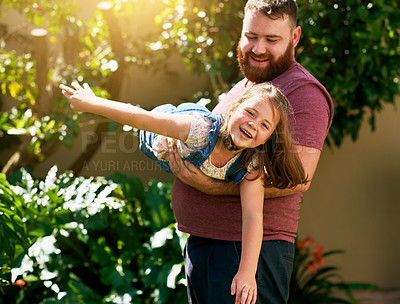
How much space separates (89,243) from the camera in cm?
347

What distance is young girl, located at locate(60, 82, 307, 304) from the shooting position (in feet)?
6.19

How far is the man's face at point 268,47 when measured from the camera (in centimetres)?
225

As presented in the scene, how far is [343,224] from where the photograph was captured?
430 centimetres

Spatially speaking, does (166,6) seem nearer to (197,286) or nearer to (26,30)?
(26,30)

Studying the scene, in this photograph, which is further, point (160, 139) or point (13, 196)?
point (13, 196)

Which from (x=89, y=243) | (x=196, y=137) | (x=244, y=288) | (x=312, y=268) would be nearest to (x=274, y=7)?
(x=196, y=137)

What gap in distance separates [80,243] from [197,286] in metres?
1.90

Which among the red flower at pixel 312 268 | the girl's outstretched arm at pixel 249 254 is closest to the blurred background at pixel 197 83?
the red flower at pixel 312 268

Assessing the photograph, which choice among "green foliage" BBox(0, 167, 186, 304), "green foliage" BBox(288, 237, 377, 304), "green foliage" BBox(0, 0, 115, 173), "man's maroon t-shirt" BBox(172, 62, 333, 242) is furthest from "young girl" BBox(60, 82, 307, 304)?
"green foliage" BBox(288, 237, 377, 304)

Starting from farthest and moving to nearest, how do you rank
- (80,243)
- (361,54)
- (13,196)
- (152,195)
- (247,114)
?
1. (80,243)
2. (152,195)
3. (361,54)
4. (13,196)
5. (247,114)

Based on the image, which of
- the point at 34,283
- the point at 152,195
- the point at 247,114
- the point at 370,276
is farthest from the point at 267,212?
the point at 370,276

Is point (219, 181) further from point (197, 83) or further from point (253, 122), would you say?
point (197, 83)

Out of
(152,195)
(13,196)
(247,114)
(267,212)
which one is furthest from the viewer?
(152,195)

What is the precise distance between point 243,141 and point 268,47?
0.53 meters
